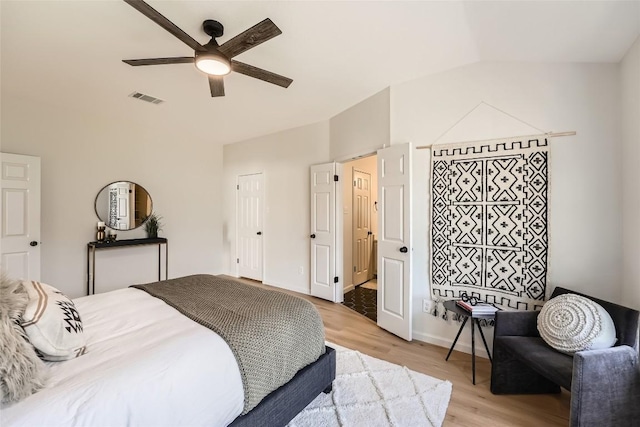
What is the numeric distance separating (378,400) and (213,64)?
255 centimetres

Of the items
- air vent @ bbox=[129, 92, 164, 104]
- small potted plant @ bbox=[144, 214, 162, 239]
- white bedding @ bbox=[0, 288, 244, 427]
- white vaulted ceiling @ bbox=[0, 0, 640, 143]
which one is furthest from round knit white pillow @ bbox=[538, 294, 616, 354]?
small potted plant @ bbox=[144, 214, 162, 239]

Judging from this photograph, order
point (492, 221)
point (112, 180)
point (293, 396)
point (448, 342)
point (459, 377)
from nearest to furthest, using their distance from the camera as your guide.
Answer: point (293, 396), point (459, 377), point (492, 221), point (448, 342), point (112, 180)

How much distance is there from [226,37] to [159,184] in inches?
119

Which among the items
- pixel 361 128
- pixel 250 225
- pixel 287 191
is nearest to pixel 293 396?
pixel 361 128

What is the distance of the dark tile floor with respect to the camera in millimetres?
3545

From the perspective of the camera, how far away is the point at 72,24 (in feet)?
6.40

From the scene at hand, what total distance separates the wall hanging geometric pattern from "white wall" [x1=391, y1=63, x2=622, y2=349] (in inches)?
4.0

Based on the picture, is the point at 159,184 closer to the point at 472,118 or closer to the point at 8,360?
the point at 8,360

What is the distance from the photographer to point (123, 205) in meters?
3.99

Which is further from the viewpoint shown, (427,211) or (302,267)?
(302,267)

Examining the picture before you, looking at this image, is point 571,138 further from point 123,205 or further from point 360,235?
point 123,205

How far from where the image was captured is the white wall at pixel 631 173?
179cm

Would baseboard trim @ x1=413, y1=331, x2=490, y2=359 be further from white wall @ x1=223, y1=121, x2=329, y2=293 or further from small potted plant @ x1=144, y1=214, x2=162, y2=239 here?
small potted plant @ x1=144, y1=214, x2=162, y2=239

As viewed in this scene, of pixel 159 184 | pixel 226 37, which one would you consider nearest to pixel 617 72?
pixel 226 37
